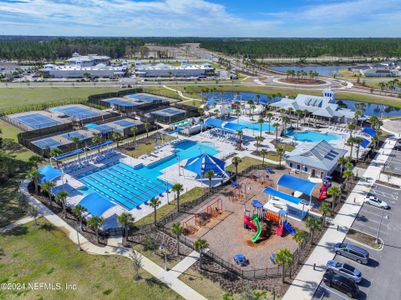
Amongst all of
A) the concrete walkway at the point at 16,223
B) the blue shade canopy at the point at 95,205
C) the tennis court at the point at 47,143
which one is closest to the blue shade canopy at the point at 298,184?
the blue shade canopy at the point at 95,205

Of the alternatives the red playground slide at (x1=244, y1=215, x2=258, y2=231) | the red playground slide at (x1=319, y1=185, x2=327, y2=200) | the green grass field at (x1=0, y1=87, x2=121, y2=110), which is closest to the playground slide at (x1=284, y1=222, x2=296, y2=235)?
the red playground slide at (x1=244, y1=215, x2=258, y2=231)

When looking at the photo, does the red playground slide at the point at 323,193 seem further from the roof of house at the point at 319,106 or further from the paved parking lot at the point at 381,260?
the roof of house at the point at 319,106

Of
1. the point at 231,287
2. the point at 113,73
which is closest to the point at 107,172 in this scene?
the point at 231,287

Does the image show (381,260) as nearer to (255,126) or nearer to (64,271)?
(64,271)

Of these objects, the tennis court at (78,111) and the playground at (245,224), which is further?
the tennis court at (78,111)

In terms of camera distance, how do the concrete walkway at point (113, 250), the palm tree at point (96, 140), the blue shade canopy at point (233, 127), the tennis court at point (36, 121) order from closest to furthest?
the concrete walkway at point (113, 250), the palm tree at point (96, 140), the blue shade canopy at point (233, 127), the tennis court at point (36, 121)

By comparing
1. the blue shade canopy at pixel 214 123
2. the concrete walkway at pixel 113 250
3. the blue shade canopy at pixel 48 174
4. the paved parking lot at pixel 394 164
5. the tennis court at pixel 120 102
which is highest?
the tennis court at pixel 120 102

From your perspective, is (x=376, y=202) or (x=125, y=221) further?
(x=376, y=202)

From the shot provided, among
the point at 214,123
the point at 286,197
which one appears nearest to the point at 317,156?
the point at 286,197
